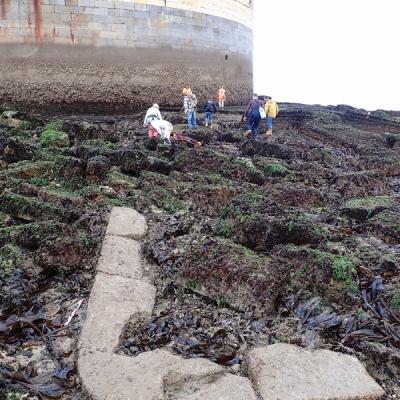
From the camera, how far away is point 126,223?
4.97m

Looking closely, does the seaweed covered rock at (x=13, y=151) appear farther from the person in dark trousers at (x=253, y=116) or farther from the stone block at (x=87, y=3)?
the stone block at (x=87, y=3)

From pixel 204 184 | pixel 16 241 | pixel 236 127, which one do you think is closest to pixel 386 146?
pixel 236 127

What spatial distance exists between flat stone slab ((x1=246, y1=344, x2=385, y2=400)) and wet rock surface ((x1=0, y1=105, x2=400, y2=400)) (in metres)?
0.13

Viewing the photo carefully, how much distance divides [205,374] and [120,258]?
1.72 metres

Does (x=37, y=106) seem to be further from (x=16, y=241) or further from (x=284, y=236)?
(x=284, y=236)

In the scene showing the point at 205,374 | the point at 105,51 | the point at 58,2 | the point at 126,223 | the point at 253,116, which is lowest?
the point at 205,374

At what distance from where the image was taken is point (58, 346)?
10.2 feet

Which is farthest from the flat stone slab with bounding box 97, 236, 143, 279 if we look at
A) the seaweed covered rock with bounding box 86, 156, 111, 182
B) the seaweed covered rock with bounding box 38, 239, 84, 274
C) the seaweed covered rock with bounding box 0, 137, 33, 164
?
the seaweed covered rock with bounding box 0, 137, 33, 164

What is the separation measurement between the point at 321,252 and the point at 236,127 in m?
8.33

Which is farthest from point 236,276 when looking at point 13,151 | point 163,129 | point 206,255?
point 163,129

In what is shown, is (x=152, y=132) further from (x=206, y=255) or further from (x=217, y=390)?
(x=217, y=390)

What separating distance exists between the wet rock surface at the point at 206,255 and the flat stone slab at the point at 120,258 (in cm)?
13

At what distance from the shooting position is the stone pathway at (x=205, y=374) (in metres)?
2.54

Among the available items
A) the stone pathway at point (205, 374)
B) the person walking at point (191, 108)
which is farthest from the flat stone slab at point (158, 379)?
the person walking at point (191, 108)
